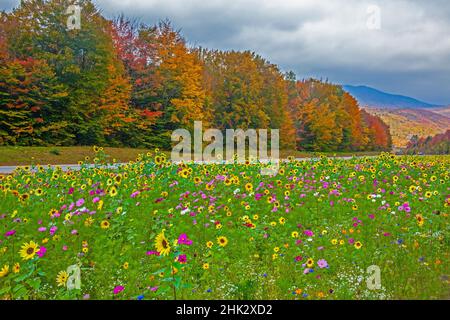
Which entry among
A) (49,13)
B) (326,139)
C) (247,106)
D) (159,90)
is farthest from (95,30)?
(326,139)

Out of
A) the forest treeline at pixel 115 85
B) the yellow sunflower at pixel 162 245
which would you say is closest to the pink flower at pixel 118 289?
the yellow sunflower at pixel 162 245

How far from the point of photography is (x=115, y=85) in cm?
2805

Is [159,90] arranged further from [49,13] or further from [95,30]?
[49,13]

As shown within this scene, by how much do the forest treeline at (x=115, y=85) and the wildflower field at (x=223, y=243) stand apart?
18.9 metres

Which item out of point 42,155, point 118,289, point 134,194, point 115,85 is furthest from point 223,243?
point 115,85

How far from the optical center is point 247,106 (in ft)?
131

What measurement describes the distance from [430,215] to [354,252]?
1745 millimetres

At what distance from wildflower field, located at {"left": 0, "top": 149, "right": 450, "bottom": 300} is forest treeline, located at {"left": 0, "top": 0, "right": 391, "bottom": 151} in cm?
1889

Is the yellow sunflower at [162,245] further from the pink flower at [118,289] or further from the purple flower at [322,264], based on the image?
the purple flower at [322,264]

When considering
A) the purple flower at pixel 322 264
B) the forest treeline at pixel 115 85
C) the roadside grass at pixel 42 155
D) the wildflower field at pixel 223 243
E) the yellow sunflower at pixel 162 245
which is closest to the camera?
the yellow sunflower at pixel 162 245

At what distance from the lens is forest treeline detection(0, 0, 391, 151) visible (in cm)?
2455

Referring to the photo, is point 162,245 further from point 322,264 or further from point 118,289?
point 322,264

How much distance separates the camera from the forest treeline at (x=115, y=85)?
24547mm
